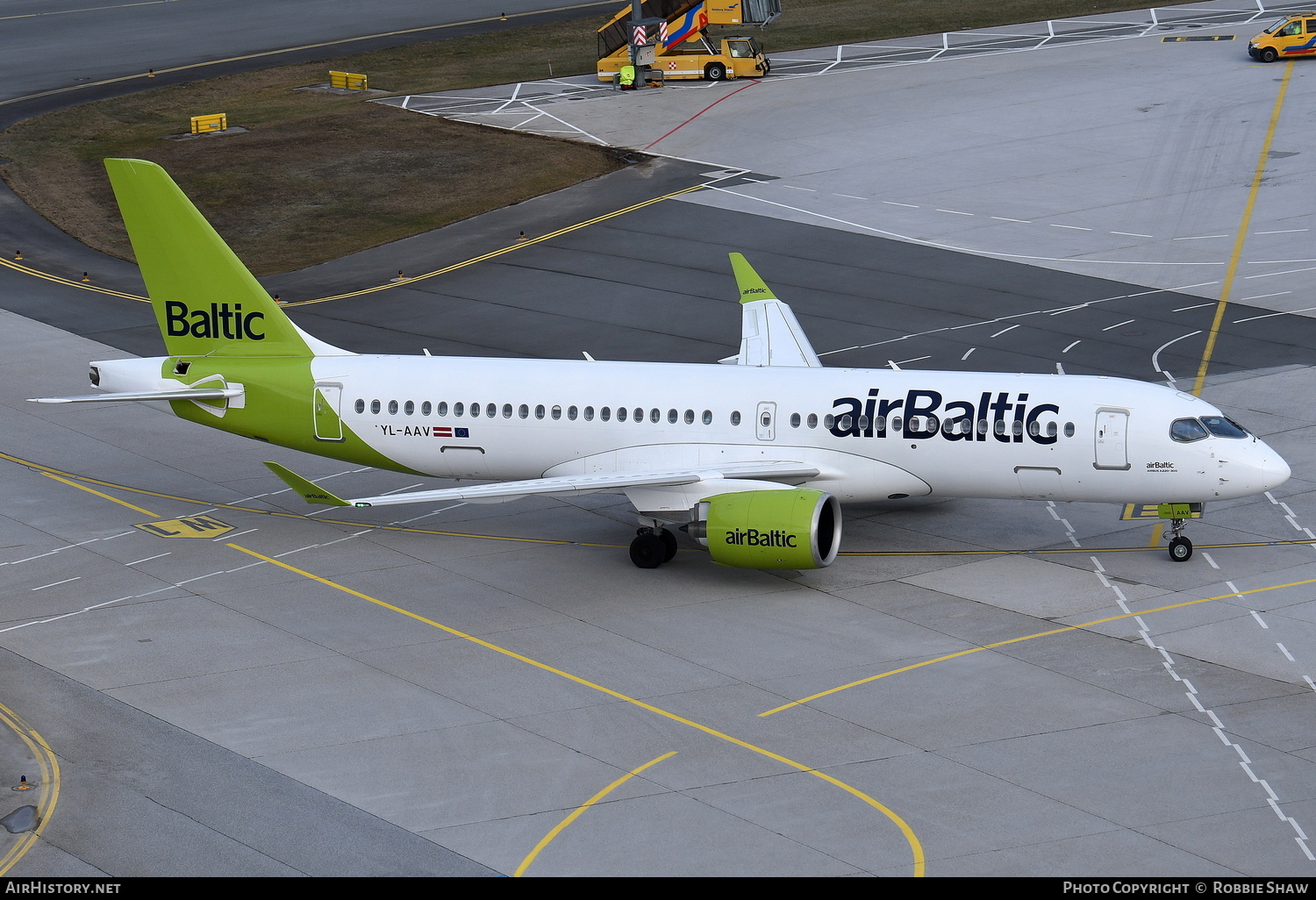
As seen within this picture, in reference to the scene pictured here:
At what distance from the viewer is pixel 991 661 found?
101 ft

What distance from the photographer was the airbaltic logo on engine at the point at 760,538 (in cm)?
3388

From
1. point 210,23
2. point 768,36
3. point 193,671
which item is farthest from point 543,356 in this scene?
point 210,23

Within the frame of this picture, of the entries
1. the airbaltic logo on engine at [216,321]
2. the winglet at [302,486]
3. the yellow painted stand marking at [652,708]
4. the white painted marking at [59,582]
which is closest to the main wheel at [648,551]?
the yellow painted stand marking at [652,708]

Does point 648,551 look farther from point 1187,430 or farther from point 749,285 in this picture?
point 1187,430

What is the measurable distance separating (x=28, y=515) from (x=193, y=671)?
12561 millimetres

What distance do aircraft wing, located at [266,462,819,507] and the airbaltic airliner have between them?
3.1 inches

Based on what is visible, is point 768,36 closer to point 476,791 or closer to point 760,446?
point 760,446

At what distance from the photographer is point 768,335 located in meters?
44.1

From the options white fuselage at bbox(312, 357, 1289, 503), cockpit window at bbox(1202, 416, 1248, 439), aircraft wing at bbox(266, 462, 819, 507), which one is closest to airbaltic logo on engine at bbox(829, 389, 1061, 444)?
white fuselage at bbox(312, 357, 1289, 503)

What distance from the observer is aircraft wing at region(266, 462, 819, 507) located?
3391 cm

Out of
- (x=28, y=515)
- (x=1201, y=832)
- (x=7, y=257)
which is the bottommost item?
(x=1201, y=832)

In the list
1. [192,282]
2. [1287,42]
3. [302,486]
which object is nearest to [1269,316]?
[302,486]

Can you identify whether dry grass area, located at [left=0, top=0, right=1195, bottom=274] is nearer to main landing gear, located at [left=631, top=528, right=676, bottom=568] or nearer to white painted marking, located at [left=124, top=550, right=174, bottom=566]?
white painted marking, located at [left=124, top=550, right=174, bottom=566]

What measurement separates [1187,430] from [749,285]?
15677 mm
